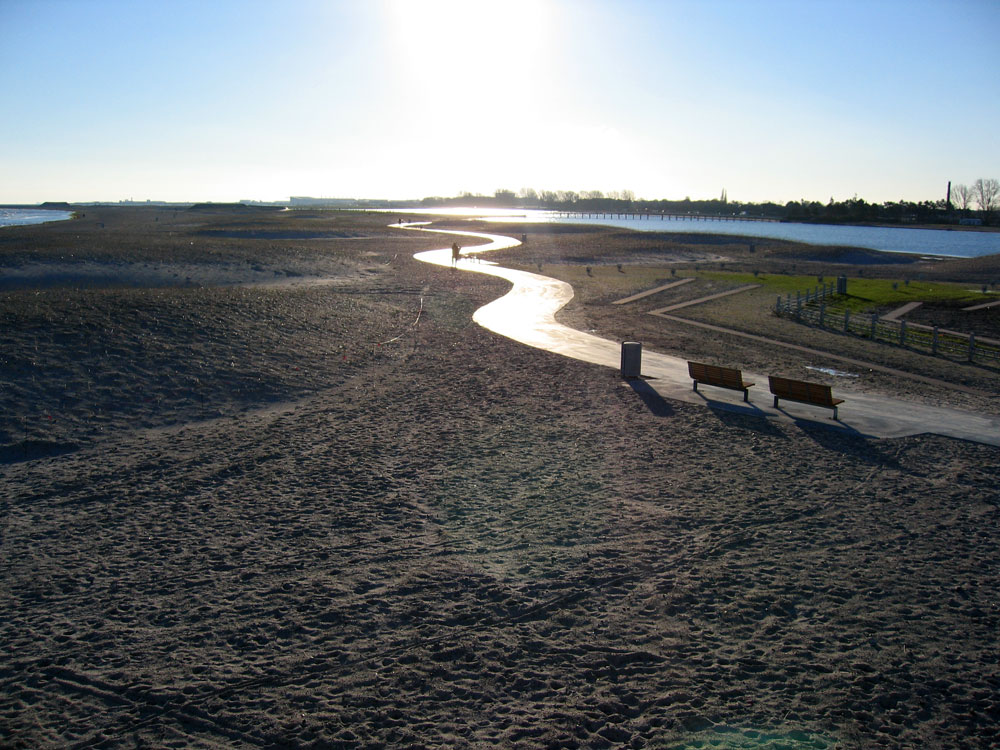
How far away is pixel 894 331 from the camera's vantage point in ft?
77.3

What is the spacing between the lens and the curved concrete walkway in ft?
41.7

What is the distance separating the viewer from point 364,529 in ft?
28.2

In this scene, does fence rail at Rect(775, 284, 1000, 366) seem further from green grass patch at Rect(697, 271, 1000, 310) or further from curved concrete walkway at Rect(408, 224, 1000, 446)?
curved concrete walkway at Rect(408, 224, 1000, 446)

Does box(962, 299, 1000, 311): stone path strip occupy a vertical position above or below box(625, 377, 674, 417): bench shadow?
above

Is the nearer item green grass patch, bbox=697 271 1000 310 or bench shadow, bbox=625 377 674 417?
bench shadow, bbox=625 377 674 417

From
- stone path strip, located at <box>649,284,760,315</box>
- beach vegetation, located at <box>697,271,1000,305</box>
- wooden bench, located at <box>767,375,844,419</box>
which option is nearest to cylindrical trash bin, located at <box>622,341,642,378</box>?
wooden bench, located at <box>767,375,844,419</box>

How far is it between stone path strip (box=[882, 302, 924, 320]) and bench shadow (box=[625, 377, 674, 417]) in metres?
16.5

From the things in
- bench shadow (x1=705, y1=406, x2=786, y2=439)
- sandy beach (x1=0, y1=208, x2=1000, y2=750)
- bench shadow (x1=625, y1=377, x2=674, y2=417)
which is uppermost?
bench shadow (x1=625, y1=377, x2=674, y2=417)

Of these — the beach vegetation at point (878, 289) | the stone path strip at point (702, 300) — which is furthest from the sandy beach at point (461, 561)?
the beach vegetation at point (878, 289)

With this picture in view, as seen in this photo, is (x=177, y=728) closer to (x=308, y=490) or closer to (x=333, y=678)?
(x=333, y=678)

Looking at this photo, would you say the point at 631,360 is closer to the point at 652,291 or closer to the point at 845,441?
the point at 845,441

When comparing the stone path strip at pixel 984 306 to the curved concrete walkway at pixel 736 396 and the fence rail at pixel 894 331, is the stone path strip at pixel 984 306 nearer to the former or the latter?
the fence rail at pixel 894 331

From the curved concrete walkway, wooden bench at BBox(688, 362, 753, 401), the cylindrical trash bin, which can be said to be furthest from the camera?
the cylindrical trash bin

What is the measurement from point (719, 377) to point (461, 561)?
8781 mm
